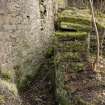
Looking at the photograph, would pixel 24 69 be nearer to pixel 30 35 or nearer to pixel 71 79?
pixel 30 35

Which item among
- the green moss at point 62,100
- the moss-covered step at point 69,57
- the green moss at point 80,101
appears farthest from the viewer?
the moss-covered step at point 69,57

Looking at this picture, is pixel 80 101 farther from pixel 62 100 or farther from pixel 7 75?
pixel 7 75

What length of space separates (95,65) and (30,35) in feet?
5.61

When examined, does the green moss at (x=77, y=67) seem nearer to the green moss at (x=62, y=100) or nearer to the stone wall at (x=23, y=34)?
the green moss at (x=62, y=100)

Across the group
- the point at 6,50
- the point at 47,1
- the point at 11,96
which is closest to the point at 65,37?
the point at 47,1

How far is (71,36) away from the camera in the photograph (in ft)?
27.5

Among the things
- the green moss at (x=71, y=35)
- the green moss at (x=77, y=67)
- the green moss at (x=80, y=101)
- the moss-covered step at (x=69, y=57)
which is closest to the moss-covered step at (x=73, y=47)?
the moss-covered step at (x=69, y=57)

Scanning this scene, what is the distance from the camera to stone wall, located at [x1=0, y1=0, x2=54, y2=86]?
257 inches

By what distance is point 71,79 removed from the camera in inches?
261

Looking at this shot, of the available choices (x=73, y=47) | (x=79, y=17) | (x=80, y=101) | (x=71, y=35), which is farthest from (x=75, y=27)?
(x=80, y=101)

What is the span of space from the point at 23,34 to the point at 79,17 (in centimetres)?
277

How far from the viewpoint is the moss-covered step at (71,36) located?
8.27m

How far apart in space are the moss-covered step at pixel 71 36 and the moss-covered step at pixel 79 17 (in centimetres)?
82

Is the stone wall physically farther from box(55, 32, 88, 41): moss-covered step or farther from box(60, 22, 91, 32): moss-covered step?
box(60, 22, 91, 32): moss-covered step
